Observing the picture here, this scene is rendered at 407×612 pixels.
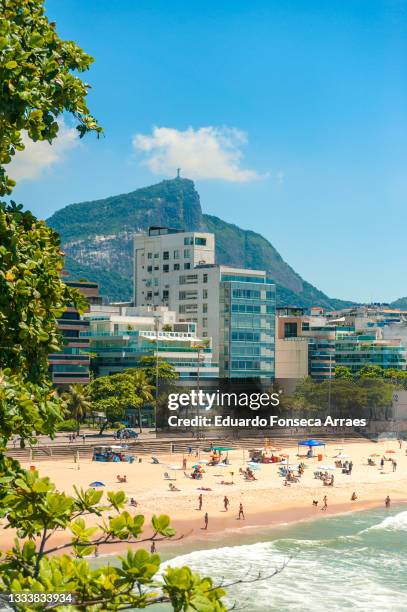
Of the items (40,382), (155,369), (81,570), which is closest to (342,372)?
(155,369)

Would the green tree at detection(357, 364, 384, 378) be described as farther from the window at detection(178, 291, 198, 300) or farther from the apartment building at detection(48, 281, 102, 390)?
the apartment building at detection(48, 281, 102, 390)

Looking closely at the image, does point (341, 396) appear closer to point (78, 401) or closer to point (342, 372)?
point (78, 401)

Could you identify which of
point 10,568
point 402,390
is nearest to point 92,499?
point 10,568

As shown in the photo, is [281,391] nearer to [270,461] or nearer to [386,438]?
[386,438]

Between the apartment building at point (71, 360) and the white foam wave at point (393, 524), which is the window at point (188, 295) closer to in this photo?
the apartment building at point (71, 360)

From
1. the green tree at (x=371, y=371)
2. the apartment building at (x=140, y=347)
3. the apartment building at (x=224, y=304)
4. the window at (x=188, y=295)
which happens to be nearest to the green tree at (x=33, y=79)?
the apartment building at (x=140, y=347)

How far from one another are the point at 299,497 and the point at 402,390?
70.8 meters

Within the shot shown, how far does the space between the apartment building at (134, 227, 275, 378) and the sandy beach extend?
1459 inches

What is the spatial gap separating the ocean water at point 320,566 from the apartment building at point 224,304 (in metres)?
66.2

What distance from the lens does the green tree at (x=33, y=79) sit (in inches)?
390

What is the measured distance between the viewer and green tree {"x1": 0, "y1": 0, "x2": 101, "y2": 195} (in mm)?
9914

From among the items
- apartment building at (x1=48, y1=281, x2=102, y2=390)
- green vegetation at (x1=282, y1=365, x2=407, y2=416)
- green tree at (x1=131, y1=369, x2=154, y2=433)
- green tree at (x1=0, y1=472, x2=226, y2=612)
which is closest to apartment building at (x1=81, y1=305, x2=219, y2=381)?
apartment building at (x1=48, y1=281, x2=102, y2=390)

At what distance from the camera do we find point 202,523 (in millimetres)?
59062

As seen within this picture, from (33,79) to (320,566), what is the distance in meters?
42.5
